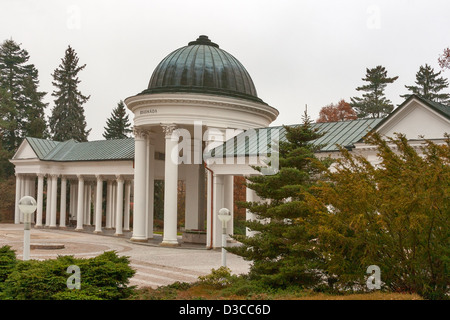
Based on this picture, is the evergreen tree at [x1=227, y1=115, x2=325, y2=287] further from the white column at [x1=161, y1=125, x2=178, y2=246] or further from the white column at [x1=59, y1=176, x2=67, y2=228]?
the white column at [x1=59, y1=176, x2=67, y2=228]

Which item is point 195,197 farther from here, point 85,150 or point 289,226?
point 289,226

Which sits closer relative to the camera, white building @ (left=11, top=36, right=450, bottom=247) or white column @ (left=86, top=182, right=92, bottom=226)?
white building @ (left=11, top=36, right=450, bottom=247)

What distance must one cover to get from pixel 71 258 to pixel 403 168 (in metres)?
9.27

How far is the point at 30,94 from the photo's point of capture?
73.6m

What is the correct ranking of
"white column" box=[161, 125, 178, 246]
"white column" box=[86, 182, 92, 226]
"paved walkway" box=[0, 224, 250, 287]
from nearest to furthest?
"paved walkway" box=[0, 224, 250, 287], "white column" box=[161, 125, 178, 246], "white column" box=[86, 182, 92, 226]

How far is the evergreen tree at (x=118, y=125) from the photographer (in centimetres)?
7859

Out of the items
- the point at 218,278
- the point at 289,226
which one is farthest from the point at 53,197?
the point at 289,226

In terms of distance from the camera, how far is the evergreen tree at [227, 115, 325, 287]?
14.3 meters

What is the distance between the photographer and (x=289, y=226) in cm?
1493

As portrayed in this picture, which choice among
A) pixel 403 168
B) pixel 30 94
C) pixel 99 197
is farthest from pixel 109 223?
pixel 403 168

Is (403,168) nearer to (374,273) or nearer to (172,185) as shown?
(374,273)

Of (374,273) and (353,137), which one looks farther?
(353,137)

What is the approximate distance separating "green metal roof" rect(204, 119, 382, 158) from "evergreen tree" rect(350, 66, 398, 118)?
34728 mm

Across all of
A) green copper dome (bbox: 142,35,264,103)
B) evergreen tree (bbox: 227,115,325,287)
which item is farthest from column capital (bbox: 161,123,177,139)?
evergreen tree (bbox: 227,115,325,287)
